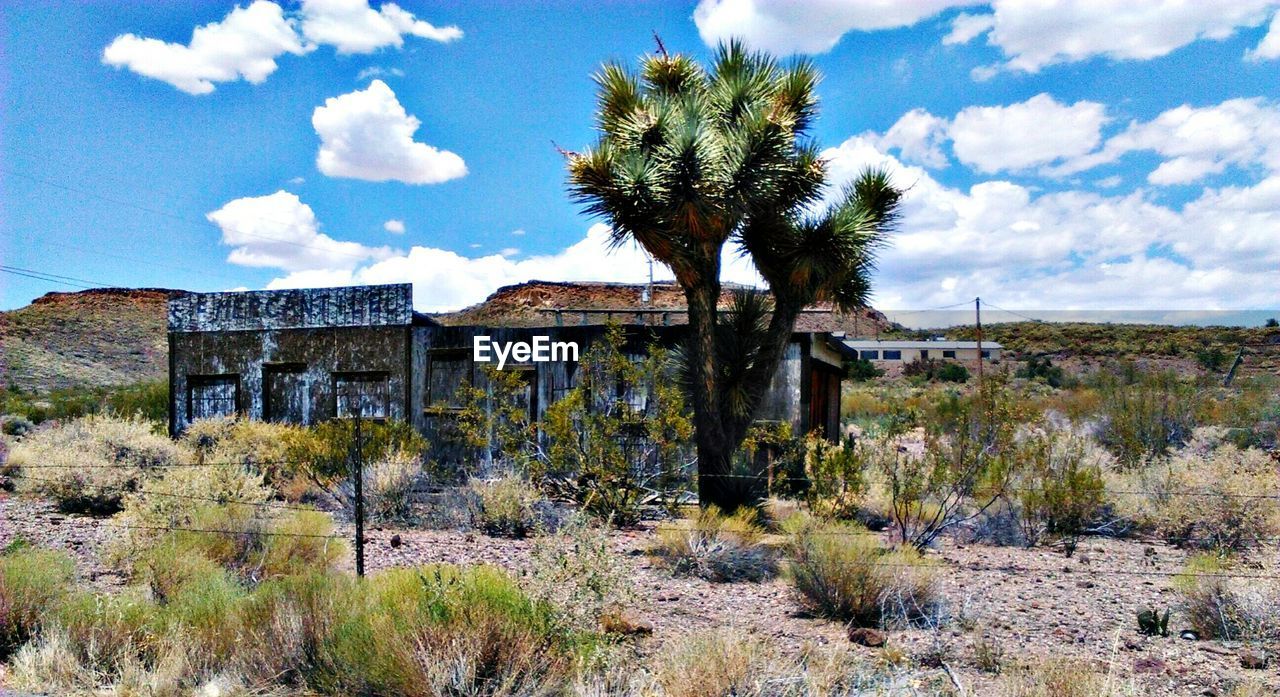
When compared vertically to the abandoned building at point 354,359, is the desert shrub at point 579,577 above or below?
below

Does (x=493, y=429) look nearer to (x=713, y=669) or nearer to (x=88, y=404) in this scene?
(x=713, y=669)

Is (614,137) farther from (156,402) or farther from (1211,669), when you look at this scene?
(156,402)

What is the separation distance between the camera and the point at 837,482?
426 inches

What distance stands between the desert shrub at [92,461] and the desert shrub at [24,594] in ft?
15.0

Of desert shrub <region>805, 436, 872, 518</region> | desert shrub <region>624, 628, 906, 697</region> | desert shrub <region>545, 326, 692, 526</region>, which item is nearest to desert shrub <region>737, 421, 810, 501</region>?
desert shrub <region>805, 436, 872, 518</region>

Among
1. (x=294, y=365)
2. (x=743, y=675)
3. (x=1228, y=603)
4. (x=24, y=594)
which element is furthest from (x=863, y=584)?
(x=294, y=365)

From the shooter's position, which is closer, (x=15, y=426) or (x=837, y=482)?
(x=837, y=482)

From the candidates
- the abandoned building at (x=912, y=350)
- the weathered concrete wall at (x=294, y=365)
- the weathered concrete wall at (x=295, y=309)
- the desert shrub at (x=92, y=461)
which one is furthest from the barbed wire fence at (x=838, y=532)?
the abandoned building at (x=912, y=350)

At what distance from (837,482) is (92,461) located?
35.6 feet

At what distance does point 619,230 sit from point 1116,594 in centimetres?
686

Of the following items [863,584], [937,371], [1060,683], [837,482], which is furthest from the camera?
[937,371]

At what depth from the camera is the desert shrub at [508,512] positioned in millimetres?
11094

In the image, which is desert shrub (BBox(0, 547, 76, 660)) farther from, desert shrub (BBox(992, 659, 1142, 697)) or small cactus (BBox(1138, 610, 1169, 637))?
small cactus (BBox(1138, 610, 1169, 637))

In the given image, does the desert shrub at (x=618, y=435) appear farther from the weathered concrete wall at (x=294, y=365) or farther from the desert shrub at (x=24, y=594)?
the desert shrub at (x=24, y=594)
